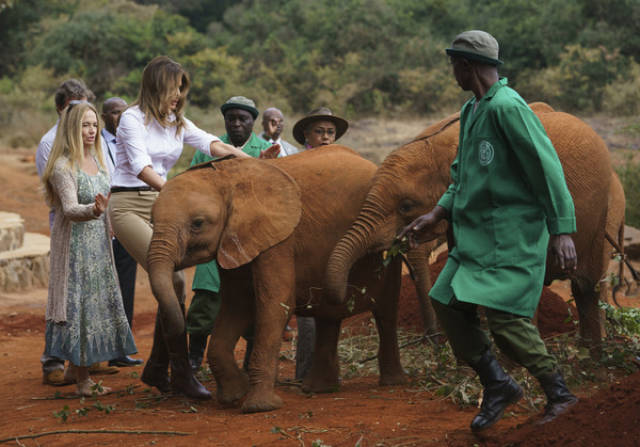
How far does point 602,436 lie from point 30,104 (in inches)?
1324

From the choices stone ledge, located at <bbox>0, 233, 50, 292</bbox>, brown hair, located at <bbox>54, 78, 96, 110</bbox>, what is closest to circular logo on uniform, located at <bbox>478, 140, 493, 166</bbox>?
brown hair, located at <bbox>54, 78, 96, 110</bbox>

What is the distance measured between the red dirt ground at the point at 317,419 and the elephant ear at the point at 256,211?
1093 mm

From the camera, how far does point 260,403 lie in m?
5.49

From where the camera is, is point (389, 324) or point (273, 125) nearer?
point (389, 324)

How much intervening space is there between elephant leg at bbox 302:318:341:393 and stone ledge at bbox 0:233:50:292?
24.9 feet

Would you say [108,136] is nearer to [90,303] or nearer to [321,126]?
[321,126]

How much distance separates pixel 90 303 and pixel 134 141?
59.4 inches

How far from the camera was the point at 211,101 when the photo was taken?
33969 mm

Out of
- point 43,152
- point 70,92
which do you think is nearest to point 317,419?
point 43,152

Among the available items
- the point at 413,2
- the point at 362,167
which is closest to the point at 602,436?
the point at 362,167

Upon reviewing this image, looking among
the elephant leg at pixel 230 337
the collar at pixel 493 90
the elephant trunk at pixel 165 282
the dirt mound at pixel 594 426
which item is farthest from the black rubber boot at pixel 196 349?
the collar at pixel 493 90

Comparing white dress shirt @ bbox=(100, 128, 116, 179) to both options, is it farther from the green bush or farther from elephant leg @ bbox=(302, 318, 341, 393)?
the green bush

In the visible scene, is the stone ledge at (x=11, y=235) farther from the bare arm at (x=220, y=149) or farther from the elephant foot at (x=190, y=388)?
the elephant foot at (x=190, y=388)

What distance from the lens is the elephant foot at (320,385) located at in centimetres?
629
